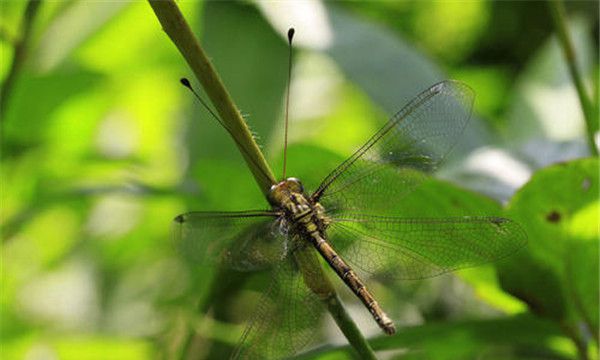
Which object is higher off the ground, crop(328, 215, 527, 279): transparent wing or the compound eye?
the compound eye

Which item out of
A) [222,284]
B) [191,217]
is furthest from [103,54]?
[191,217]

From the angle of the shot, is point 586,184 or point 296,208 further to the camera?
point 296,208

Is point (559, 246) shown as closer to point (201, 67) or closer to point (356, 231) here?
point (356, 231)

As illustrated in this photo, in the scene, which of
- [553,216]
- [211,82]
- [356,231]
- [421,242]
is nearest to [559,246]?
[553,216]

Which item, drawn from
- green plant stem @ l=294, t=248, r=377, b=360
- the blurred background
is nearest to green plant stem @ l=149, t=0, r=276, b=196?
green plant stem @ l=294, t=248, r=377, b=360

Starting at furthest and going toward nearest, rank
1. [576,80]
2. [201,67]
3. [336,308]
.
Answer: [576,80] < [336,308] < [201,67]

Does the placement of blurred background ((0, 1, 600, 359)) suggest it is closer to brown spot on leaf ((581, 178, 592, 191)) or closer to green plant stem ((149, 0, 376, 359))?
brown spot on leaf ((581, 178, 592, 191))

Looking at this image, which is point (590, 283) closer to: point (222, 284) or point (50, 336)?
point (222, 284)
